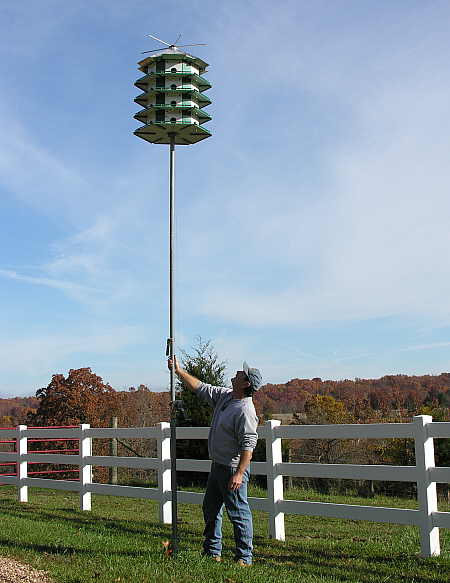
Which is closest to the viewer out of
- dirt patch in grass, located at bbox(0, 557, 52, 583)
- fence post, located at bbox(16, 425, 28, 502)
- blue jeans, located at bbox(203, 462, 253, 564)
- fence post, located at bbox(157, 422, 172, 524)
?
dirt patch in grass, located at bbox(0, 557, 52, 583)

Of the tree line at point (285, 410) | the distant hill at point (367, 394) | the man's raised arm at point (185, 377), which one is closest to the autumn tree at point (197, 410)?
the tree line at point (285, 410)

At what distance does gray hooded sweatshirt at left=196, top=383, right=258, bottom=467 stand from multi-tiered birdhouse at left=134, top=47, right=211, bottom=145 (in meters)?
2.83

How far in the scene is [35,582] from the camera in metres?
5.97

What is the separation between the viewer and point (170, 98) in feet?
24.1

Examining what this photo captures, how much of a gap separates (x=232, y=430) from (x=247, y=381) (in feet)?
1.54

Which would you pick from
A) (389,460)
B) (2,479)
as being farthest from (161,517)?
(389,460)

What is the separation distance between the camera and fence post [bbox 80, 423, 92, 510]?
37.0 ft

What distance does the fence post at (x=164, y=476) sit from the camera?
381 inches

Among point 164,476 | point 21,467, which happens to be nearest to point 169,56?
point 164,476

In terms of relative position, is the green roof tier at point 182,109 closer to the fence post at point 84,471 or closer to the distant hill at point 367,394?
the fence post at point 84,471

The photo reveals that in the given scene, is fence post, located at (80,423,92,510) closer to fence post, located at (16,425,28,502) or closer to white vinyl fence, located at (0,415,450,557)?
white vinyl fence, located at (0,415,450,557)

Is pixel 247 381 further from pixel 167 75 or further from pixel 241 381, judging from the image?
pixel 167 75

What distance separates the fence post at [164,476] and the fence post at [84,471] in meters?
1.92

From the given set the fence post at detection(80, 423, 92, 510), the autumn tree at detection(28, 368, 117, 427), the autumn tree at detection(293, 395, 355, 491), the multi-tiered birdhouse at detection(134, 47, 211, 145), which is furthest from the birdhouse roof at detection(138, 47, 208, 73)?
the autumn tree at detection(28, 368, 117, 427)
